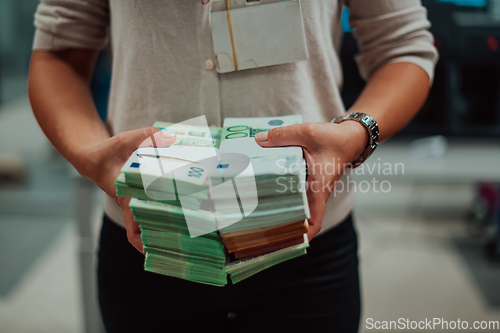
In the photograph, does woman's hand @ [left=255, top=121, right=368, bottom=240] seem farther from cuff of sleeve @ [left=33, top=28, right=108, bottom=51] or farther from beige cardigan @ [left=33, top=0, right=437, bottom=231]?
cuff of sleeve @ [left=33, top=28, right=108, bottom=51]

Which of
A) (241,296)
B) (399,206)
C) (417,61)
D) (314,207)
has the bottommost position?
(399,206)

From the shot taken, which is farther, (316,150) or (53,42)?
(53,42)

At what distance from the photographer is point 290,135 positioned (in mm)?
502

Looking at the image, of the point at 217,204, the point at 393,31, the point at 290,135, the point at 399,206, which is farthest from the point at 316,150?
the point at 399,206

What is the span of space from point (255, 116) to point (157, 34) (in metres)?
0.17

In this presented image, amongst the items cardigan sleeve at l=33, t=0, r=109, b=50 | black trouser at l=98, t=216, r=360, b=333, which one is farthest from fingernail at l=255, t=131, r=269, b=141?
cardigan sleeve at l=33, t=0, r=109, b=50

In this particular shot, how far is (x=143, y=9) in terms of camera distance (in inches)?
21.4

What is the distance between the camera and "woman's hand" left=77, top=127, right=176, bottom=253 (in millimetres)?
503

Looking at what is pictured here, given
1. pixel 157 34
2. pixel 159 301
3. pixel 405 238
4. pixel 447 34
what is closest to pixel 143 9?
pixel 157 34

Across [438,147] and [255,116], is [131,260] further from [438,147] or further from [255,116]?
[438,147]

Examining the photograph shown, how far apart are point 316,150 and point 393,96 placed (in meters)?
0.18

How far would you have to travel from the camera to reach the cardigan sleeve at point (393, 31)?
1.97 feet

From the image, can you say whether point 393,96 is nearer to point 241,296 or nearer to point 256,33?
point 256,33

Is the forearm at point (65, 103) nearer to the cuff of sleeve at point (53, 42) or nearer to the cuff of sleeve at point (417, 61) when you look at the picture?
the cuff of sleeve at point (53, 42)
